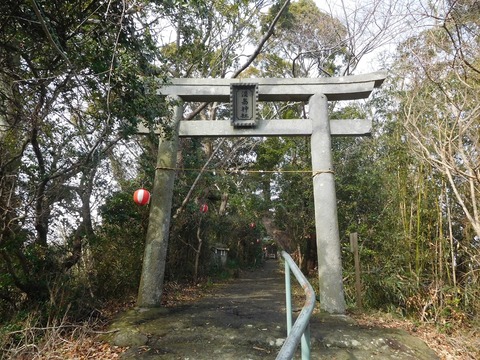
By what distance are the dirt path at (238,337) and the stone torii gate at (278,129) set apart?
79 centimetres

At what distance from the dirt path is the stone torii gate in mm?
789

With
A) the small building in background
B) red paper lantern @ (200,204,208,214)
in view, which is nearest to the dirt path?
red paper lantern @ (200,204,208,214)

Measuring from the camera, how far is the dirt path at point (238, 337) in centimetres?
347

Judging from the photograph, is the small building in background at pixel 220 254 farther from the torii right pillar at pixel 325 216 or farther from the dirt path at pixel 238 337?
the dirt path at pixel 238 337

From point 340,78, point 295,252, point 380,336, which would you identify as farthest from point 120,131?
point 295,252

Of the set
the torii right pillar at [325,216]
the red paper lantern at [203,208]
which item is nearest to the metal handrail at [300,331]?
the torii right pillar at [325,216]

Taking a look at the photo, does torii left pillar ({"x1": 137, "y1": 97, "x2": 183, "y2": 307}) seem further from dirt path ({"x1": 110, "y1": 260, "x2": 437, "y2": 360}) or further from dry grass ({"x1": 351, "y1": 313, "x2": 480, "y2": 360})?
dry grass ({"x1": 351, "y1": 313, "x2": 480, "y2": 360})

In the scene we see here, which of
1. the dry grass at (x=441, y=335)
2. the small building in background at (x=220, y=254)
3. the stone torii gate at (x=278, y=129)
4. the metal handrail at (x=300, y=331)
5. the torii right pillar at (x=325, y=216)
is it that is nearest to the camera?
the metal handrail at (x=300, y=331)

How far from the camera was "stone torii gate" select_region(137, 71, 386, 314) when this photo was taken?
5051 millimetres

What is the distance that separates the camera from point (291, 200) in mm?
10438

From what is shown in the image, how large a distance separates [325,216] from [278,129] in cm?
163

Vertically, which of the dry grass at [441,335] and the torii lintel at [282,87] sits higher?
the torii lintel at [282,87]

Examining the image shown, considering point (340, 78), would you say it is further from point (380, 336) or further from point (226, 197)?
point (226, 197)

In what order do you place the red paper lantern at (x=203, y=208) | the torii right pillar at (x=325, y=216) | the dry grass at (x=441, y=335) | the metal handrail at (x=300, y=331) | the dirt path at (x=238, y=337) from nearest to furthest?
the metal handrail at (x=300, y=331), the dirt path at (x=238, y=337), the dry grass at (x=441, y=335), the torii right pillar at (x=325, y=216), the red paper lantern at (x=203, y=208)
